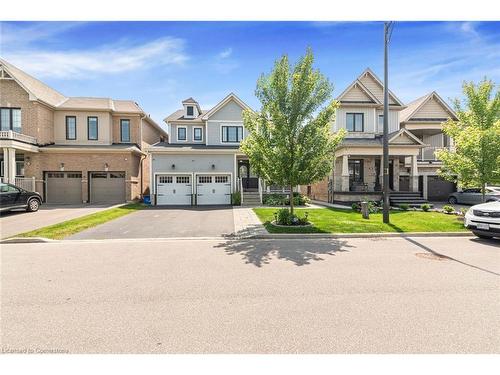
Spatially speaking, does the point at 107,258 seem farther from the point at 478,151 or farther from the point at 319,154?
the point at 478,151

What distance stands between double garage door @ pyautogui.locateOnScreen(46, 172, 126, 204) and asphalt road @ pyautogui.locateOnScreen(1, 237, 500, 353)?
1500 cm

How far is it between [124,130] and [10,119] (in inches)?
329

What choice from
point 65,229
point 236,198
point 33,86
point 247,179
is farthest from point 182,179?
point 33,86

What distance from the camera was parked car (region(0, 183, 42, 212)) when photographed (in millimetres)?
13719

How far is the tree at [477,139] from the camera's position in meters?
11.5

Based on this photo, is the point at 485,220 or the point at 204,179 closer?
the point at 485,220

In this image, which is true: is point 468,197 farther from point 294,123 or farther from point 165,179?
point 165,179

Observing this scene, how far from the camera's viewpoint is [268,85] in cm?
1034

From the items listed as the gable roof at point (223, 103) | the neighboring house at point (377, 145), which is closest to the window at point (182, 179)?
the gable roof at point (223, 103)

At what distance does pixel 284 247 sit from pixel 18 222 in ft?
40.8

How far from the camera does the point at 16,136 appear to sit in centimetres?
1902

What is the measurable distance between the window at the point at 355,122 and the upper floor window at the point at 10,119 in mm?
26961

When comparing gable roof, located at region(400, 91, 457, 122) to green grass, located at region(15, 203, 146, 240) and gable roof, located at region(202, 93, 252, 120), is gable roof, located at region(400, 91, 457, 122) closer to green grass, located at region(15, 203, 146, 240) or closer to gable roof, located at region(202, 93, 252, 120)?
gable roof, located at region(202, 93, 252, 120)

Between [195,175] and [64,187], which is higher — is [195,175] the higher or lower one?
the higher one
